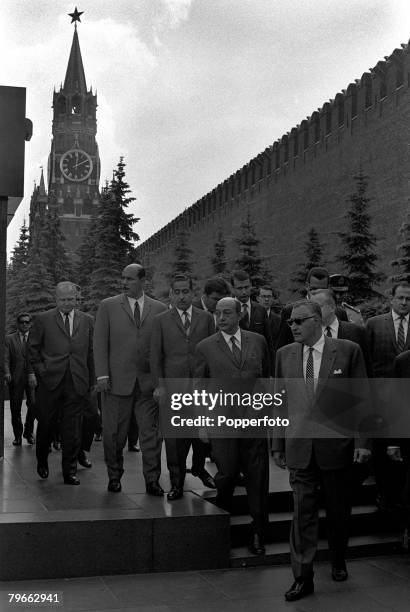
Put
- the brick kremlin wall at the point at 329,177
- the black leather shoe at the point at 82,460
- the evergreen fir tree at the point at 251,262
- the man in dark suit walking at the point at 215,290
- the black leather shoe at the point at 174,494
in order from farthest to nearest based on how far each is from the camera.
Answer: the evergreen fir tree at the point at 251,262 → the brick kremlin wall at the point at 329,177 → the black leather shoe at the point at 82,460 → the man in dark suit walking at the point at 215,290 → the black leather shoe at the point at 174,494

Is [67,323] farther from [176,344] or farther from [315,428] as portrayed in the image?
[315,428]

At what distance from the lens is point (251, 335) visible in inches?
207

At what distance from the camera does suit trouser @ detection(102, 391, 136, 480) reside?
5.70 metres

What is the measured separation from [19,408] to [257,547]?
4.76m

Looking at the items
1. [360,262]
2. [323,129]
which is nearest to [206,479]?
[360,262]

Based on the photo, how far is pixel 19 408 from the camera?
30.3 ft

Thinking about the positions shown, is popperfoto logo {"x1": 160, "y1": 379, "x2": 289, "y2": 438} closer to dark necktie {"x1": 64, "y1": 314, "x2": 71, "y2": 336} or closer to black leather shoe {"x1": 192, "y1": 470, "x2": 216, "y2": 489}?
black leather shoe {"x1": 192, "y1": 470, "x2": 216, "y2": 489}

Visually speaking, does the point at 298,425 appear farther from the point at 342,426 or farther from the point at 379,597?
the point at 379,597

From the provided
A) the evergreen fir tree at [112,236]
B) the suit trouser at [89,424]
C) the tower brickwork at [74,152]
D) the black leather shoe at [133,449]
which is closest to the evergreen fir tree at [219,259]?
the evergreen fir tree at [112,236]

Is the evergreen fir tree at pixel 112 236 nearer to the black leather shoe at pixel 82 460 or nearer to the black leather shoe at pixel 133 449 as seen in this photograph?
the black leather shoe at pixel 133 449

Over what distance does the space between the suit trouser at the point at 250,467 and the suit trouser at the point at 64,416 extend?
51.2 inches

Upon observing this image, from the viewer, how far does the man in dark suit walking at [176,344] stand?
18.3 feet

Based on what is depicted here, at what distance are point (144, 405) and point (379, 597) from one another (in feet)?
6.58

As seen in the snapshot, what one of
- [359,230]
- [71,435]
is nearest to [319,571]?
[71,435]
